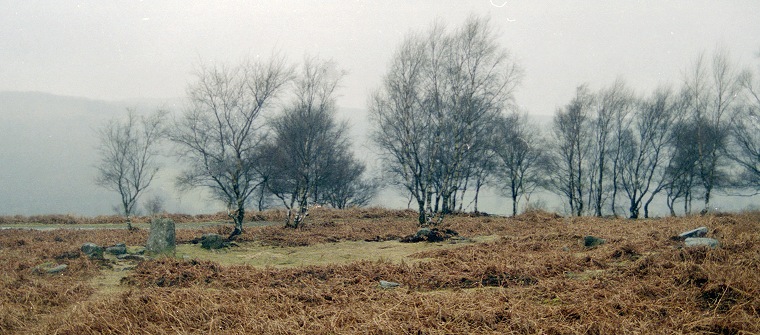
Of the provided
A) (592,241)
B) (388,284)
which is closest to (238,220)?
(388,284)

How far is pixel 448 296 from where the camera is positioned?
650 centimetres

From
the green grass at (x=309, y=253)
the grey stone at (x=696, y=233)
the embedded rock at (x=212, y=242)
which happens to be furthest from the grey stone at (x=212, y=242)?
the grey stone at (x=696, y=233)

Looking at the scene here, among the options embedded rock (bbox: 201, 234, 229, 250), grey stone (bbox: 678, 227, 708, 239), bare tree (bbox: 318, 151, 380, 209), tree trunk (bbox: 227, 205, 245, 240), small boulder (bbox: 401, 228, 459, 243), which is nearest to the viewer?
grey stone (bbox: 678, 227, 708, 239)

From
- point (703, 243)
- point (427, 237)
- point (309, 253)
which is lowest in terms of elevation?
point (309, 253)

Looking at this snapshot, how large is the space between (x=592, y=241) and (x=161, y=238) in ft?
40.6

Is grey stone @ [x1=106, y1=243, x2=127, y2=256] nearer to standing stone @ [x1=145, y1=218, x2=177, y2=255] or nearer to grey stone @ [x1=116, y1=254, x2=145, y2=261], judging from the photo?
grey stone @ [x1=116, y1=254, x2=145, y2=261]

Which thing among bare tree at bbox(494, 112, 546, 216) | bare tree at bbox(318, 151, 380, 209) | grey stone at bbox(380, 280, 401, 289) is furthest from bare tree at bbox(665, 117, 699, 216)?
grey stone at bbox(380, 280, 401, 289)

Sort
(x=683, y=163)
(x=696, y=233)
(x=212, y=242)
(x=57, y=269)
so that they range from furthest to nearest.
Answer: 1. (x=683, y=163)
2. (x=212, y=242)
3. (x=57, y=269)
4. (x=696, y=233)

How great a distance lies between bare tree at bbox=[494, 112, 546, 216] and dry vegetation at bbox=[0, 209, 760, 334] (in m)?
34.8

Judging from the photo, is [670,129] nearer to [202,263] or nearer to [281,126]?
[281,126]

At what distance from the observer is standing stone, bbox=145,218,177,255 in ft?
46.7

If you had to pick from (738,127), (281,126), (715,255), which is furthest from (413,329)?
(738,127)

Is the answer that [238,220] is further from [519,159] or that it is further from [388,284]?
[519,159]

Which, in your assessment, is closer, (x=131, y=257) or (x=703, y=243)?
(x=703, y=243)
